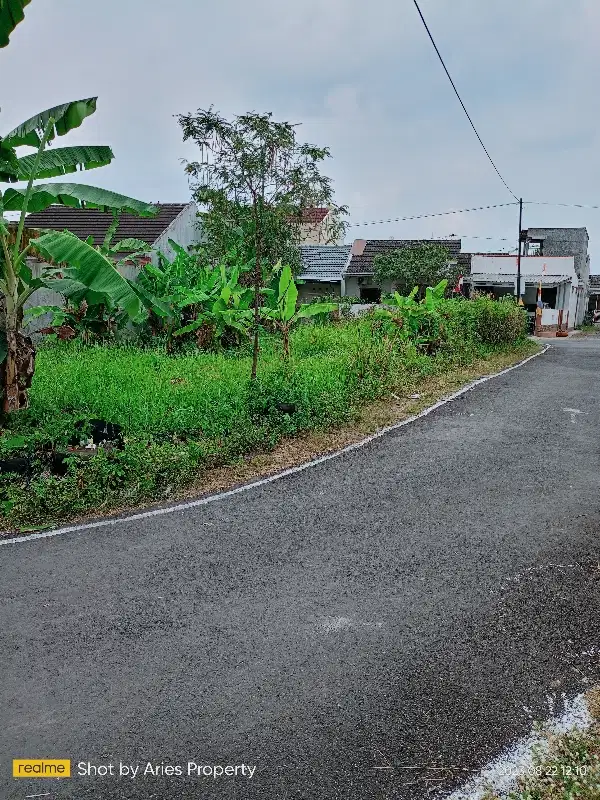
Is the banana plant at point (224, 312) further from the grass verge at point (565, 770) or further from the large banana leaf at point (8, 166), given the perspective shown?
the grass verge at point (565, 770)

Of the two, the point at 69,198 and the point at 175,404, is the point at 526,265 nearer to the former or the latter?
the point at 175,404

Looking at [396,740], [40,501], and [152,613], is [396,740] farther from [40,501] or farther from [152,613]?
[40,501]

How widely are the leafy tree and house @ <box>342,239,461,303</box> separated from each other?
1.68 metres

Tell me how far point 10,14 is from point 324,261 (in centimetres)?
2741

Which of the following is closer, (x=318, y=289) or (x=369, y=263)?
(x=369, y=263)

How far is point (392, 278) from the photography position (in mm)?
29438

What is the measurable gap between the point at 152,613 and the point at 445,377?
973 cm

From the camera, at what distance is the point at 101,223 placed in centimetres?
2244

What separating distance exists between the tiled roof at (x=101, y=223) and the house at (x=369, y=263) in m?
10.8

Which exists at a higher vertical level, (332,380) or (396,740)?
(332,380)

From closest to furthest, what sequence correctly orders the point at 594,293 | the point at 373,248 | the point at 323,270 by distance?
the point at 323,270, the point at 373,248, the point at 594,293

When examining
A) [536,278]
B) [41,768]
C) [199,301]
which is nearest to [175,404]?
[199,301]

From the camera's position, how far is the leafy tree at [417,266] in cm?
2831

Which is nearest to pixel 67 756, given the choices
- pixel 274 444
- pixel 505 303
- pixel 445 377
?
pixel 274 444
